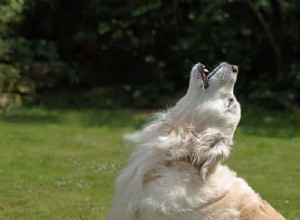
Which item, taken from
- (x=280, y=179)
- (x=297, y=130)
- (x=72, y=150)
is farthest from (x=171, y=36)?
(x=280, y=179)

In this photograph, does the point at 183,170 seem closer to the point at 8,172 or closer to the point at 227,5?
the point at 8,172

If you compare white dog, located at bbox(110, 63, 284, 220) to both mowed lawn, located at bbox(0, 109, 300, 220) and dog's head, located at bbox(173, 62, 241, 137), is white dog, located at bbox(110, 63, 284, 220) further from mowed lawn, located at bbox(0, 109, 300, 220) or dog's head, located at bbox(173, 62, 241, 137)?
mowed lawn, located at bbox(0, 109, 300, 220)

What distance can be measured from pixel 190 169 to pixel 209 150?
0.18m

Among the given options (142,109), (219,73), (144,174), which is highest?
(219,73)

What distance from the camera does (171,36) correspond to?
50.9 ft

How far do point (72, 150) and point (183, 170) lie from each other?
Result: 554 cm

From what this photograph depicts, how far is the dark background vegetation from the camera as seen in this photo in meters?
14.2

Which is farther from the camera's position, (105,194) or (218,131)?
(105,194)

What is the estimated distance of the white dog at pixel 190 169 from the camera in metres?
4.65

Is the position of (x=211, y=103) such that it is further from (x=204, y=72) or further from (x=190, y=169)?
(x=190, y=169)

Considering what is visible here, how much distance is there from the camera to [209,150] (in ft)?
15.5

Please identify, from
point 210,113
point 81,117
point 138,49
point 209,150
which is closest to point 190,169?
point 209,150

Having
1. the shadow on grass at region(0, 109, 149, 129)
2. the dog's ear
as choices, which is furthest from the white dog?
the shadow on grass at region(0, 109, 149, 129)

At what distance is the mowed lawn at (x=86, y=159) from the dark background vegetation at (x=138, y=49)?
38.3 inches
